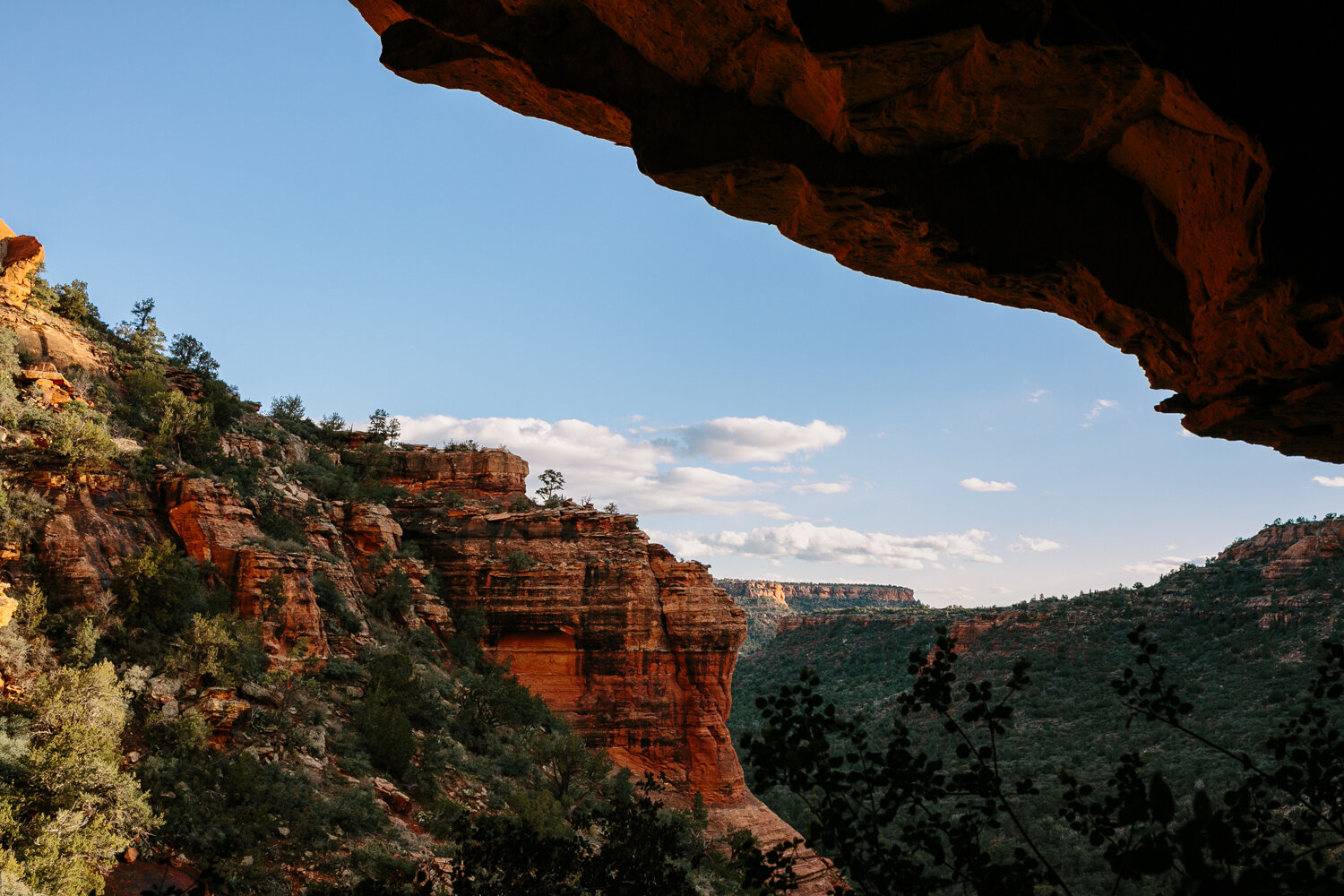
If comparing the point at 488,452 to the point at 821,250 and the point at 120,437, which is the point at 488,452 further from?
the point at 821,250

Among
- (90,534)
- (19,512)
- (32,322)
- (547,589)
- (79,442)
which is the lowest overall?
(547,589)

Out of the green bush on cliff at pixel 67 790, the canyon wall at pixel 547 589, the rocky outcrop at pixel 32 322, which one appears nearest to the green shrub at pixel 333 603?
the canyon wall at pixel 547 589

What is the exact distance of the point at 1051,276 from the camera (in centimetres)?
807

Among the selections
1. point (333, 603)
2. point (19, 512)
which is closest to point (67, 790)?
point (19, 512)

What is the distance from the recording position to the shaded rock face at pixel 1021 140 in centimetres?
498

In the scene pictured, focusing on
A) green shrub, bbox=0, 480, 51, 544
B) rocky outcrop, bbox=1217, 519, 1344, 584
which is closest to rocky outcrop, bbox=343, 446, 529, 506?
green shrub, bbox=0, 480, 51, 544

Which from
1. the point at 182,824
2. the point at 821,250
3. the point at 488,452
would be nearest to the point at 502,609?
the point at 488,452

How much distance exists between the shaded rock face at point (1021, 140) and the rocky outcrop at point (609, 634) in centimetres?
2645

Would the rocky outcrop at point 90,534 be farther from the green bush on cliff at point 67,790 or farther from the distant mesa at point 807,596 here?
the distant mesa at point 807,596

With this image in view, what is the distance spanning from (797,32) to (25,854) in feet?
46.4

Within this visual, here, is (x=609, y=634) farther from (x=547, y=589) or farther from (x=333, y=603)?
(x=333, y=603)

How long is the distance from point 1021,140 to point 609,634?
1133 inches

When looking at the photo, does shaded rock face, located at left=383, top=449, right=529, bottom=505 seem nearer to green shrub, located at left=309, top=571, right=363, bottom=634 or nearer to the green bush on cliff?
green shrub, located at left=309, top=571, right=363, bottom=634

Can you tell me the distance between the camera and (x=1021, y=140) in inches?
272
